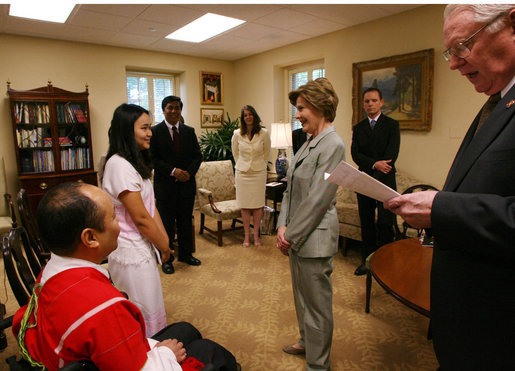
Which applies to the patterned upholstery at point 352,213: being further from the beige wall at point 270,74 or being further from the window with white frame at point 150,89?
the window with white frame at point 150,89

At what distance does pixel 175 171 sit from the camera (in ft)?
11.5

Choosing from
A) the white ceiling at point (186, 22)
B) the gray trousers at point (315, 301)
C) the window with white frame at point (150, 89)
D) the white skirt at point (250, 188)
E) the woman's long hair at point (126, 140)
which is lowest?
the gray trousers at point (315, 301)

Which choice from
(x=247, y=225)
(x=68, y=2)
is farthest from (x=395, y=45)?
(x=68, y=2)

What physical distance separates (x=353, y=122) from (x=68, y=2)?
3753 mm

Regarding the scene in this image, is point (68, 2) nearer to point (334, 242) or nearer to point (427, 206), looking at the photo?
point (334, 242)

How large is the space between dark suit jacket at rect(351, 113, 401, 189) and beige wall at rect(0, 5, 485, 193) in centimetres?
101

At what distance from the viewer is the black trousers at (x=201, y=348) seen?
126cm

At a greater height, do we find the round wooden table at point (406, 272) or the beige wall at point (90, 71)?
the beige wall at point (90, 71)

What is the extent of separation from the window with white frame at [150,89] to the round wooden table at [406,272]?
4977mm

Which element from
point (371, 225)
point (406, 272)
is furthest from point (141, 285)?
point (371, 225)

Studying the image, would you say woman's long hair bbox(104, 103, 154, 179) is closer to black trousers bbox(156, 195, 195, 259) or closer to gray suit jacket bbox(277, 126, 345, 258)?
gray suit jacket bbox(277, 126, 345, 258)

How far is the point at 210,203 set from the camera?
428 centimetres

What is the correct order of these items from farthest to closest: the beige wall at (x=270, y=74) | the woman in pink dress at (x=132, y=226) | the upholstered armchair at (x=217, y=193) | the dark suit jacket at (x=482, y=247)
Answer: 1. the upholstered armchair at (x=217, y=193)
2. the beige wall at (x=270, y=74)
3. the woman in pink dress at (x=132, y=226)
4. the dark suit jacket at (x=482, y=247)

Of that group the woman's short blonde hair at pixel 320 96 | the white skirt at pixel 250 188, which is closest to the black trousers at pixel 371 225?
the white skirt at pixel 250 188
